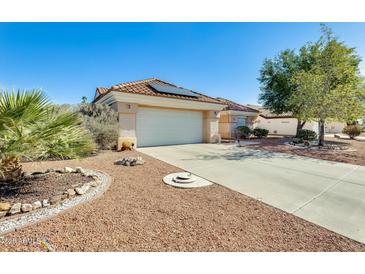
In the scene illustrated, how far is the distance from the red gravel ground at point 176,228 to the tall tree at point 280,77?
16321mm

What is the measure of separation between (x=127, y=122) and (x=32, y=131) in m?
6.96

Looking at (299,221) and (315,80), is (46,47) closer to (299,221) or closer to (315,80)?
(299,221)

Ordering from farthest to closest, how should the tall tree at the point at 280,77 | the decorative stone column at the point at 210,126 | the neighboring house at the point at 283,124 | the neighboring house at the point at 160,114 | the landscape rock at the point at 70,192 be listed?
the neighboring house at the point at 283,124 < the tall tree at the point at 280,77 < the decorative stone column at the point at 210,126 < the neighboring house at the point at 160,114 < the landscape rock at the point at 70,192

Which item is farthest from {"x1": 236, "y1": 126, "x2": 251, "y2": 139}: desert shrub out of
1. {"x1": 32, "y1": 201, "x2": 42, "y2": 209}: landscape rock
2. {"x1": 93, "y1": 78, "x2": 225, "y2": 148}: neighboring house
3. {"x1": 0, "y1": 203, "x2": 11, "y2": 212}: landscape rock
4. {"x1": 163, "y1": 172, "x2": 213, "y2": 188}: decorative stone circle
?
{"x1": 0, "y1": 203, "x2": 11, "y2": 212}: landscape rock

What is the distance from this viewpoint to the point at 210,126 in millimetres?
14492

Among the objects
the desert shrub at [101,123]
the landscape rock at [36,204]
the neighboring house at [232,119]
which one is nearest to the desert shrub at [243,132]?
the neighboring house at [232,119]

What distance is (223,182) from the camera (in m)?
5.10

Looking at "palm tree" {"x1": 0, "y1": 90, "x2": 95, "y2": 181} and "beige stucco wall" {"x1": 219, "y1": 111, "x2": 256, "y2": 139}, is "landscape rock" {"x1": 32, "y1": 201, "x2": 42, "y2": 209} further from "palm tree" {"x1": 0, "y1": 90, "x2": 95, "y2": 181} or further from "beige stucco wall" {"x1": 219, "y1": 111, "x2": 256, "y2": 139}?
"beige stucco wall" {"x1": 219, "y1": 111, "x2": 256, "y2": 139}

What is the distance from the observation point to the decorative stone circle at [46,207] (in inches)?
112

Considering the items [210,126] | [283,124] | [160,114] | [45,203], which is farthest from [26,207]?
[283,124]

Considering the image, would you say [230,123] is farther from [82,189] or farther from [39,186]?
[39,186]

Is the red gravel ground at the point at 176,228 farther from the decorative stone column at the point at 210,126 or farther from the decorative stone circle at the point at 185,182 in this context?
the decorative stone column at the point at 210,126

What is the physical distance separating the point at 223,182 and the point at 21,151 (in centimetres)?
494
